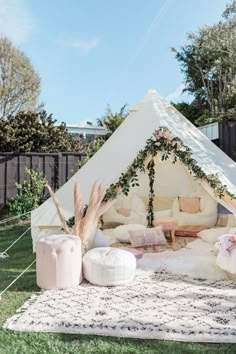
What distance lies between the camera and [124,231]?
18.8 feet

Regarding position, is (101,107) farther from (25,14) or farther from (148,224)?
(148,224)

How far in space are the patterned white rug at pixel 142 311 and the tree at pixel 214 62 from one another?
415 inches

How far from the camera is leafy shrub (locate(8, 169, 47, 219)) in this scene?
7.97 m

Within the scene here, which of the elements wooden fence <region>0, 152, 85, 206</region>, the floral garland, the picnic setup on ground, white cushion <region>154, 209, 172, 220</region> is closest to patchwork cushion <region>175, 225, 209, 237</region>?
the picnic setup on ground

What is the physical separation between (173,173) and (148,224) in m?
1.19

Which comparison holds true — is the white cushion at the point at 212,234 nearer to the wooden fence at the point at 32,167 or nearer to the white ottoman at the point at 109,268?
the white ottoman at the point at 109,268

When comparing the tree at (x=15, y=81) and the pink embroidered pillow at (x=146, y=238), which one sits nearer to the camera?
the pink embroidered pillow at (x=146, y=238)

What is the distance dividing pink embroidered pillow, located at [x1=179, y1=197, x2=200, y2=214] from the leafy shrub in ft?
10.0

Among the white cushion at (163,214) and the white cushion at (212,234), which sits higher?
the white cushion at (163,214)

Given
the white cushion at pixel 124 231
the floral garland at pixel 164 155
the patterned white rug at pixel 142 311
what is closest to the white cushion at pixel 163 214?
the white cushion at pixel 124 231

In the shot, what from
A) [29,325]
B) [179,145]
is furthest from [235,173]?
[29,325]

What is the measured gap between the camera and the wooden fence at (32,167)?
323 inches

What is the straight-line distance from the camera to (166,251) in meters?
5.09

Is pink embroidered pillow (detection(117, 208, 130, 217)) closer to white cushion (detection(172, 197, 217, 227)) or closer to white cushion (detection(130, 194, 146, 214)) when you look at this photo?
white cushion (detection(130, 194, 146, 214))
